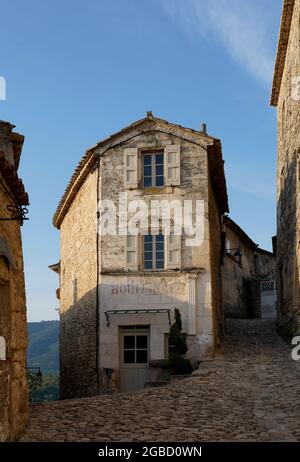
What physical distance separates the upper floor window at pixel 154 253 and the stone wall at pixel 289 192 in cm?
349

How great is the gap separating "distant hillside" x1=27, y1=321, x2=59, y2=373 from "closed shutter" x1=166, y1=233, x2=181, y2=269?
204ft

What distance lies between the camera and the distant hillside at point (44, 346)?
78875 mm

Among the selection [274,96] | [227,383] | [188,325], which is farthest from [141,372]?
[274,96]

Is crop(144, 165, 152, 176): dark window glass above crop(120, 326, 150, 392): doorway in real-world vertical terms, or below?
above

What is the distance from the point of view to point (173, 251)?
15.3 meters

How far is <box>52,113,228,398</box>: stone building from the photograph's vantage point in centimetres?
1497

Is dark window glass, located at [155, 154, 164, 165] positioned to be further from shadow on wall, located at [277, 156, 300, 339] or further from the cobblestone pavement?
the cobblestone pavement

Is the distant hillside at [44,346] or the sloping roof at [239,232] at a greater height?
the sloping roof at [239,232]

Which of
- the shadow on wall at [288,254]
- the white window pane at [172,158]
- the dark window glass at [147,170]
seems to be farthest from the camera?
the dark window glass at [147,170]

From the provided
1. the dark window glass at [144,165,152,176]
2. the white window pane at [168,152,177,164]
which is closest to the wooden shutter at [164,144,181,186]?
the white window pane at [168,152,177,164]

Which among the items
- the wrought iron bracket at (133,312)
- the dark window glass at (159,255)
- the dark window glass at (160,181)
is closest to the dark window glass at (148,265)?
the dark window glass at (159,255)

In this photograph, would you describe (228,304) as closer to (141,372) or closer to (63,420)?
(141,372)

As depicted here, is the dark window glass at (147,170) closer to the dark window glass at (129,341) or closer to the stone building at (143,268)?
the stone building at (143,268)

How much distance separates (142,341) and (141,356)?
38cm
